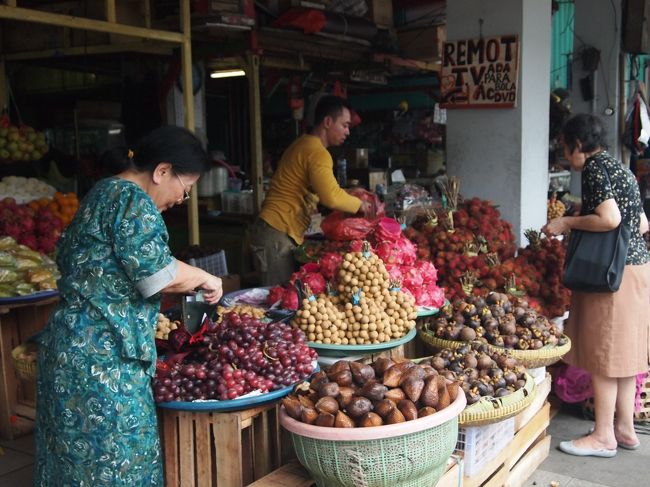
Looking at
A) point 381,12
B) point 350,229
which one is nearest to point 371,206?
point 350,229

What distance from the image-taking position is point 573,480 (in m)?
3.68

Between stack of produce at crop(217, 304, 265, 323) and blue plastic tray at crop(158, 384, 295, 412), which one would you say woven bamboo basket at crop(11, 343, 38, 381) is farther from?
stack of produce at crop(217, 304, 265, 323)

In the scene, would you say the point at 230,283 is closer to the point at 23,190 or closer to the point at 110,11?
the point at 23,190

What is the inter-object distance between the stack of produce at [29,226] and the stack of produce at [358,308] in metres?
2.81

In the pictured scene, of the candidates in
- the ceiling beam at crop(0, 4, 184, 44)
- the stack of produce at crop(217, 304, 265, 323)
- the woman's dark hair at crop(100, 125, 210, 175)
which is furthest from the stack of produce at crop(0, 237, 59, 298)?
the woman's dark hair at crop(100, 125, 210, 175)

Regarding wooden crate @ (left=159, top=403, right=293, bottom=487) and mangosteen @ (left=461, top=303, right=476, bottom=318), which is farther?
mangosteen @ (left=461, top=303, right=476, bottom=318)

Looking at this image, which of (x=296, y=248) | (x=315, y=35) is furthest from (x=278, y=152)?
(x=296, y=248)

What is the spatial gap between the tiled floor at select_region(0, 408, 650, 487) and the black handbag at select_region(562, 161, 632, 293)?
102 cm

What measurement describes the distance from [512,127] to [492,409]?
10.6 feet

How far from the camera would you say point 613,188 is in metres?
3.76

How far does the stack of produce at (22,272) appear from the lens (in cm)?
420

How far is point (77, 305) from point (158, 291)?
29 centimetres

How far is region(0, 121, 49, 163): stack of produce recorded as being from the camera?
6293 millimetres

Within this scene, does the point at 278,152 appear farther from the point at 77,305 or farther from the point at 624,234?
the point at 77,305
